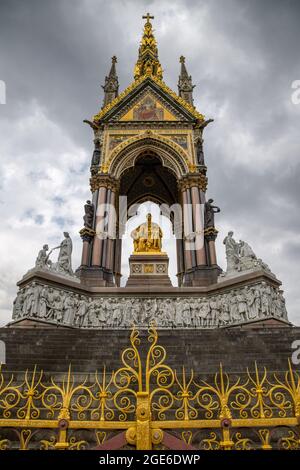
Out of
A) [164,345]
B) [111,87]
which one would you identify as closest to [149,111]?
[111,87]

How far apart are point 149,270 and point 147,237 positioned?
96.2 inches

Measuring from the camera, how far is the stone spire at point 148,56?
27.3 meters

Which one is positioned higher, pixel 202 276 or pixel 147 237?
pixel 147 237

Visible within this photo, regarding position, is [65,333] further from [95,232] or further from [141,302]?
[95,232]

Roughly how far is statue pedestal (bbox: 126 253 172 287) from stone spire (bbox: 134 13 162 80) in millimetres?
17016

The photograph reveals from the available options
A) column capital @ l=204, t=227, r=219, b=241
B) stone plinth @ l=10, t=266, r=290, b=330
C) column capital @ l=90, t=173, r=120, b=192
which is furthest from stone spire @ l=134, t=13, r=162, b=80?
stone plinth @ l=10, t=266, r=290, b=330

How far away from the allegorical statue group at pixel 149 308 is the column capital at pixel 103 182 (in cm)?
707

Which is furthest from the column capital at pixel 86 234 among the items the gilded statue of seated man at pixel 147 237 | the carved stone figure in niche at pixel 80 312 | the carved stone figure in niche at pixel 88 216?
the carved stone figure in niche at pixel 80 312

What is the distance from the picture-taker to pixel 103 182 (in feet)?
59.7

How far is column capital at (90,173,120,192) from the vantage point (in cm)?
1817

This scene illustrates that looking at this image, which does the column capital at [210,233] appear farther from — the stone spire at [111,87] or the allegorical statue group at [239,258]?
the stone spire at [111,87]

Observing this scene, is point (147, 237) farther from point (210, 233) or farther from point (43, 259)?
point (43, 259)

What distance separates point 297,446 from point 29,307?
35.5 feet

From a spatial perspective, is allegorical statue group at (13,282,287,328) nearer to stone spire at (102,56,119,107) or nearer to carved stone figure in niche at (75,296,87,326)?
carved stone figure in niche at (75,296,87,326)
